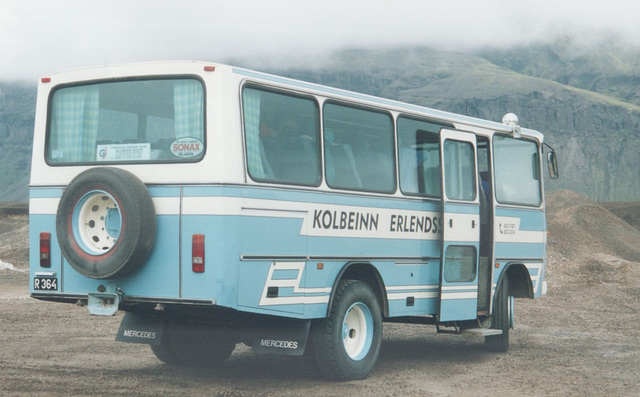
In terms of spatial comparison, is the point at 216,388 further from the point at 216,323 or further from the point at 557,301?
the point at 557,301

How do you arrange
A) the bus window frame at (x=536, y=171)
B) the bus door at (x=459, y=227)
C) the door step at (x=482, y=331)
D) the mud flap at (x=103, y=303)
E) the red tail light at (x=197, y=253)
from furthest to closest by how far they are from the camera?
1. the bus window frame at (x=536, y=171)
2. the door step at (x=482, y=331)
3. the bus door at (x=459, y=227)
4. the mud flap at (x=103, y=303)
5. the red tail light at (x=197, y=253)

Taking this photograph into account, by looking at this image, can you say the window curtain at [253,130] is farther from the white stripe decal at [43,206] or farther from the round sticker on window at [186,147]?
the white stripe decal at [43,206]

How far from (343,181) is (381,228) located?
754 mm

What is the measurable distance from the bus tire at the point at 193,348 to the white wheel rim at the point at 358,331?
1322 millimetres

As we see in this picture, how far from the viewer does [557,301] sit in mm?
20078

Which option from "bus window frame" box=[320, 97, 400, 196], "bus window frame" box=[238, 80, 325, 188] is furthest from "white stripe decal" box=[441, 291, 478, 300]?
"bus window frame" box=[238, 80, 325, 188]

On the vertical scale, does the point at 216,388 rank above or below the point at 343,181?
below

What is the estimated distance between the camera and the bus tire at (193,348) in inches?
399

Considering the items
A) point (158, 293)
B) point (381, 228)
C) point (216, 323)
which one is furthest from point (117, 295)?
point (381, 228)

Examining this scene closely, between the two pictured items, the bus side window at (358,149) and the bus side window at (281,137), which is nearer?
the bus side window at (281,137)

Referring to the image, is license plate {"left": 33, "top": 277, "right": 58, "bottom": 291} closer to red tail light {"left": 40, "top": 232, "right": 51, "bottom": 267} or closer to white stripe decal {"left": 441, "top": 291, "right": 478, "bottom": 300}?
red tail light {"left": 40, "top": 232, "right": 51, "bottom": 267}

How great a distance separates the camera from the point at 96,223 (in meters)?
8.25

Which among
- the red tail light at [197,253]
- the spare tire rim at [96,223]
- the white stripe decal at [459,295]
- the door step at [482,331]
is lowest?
the door step at [482,331]

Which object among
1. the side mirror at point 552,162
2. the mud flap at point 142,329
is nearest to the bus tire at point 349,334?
the mud flap at point 142,329
